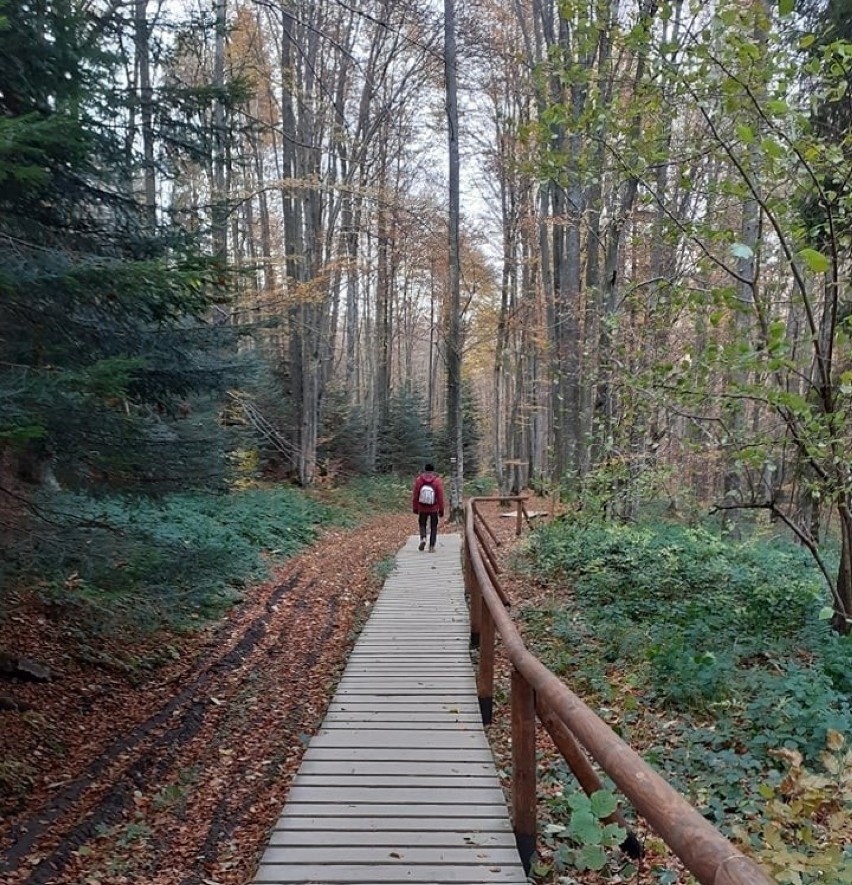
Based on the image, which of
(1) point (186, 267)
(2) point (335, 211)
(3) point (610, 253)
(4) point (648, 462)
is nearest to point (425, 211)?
(2) point (335, 211)

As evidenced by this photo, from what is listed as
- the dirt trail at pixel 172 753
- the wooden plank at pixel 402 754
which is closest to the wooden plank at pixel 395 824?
the dirt trail at pixel 172 753

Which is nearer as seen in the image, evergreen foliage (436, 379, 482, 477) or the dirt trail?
the dirt trail

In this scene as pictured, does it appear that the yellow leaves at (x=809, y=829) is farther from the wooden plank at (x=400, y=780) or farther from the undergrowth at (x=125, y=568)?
the undergrowth at (x=125, y=568)

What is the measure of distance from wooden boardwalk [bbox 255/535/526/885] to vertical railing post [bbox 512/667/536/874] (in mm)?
110

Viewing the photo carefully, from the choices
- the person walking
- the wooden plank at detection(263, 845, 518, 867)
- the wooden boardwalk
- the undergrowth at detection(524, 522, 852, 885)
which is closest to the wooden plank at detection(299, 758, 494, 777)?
the wooden boardwalk

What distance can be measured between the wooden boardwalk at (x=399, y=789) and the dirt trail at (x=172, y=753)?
0.53 metres

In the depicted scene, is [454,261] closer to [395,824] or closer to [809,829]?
[395,824]

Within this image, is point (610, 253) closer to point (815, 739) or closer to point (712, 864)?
point (815, 739)

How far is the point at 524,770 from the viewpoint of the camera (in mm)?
3480

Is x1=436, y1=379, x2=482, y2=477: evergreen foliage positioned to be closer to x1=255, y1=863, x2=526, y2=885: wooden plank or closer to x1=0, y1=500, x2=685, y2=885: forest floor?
x1=0, y1=500, x2=685, y2=885: forest floor

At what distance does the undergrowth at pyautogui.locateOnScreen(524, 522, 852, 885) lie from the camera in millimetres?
3023

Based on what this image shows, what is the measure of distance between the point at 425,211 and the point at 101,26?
14197mm

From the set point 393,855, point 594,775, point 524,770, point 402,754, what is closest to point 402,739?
point 402,754

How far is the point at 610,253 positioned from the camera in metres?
11.8
